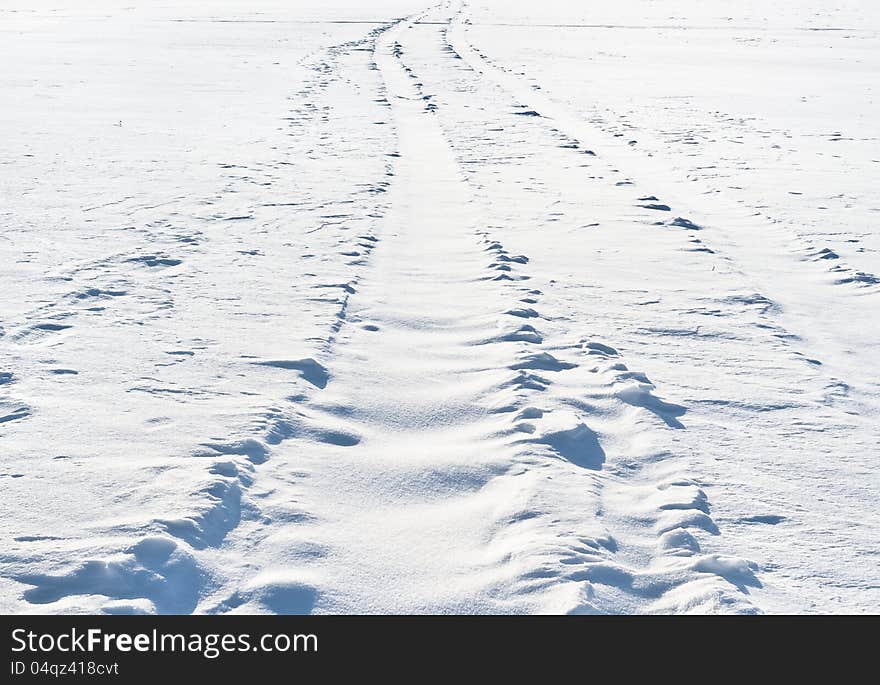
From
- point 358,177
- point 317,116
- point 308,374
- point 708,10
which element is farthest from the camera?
point 708,10

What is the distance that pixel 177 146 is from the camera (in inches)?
408

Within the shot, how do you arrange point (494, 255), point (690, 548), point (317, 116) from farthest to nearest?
1. point (317, 116)
2. point (494, 255)
3. point (690, 548)

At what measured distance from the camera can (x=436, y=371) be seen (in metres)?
4.33

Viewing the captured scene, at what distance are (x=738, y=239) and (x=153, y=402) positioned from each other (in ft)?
14.7

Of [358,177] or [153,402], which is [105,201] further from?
[153,402]

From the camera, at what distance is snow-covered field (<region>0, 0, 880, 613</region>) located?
283cm

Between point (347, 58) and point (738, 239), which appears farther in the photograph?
point (347, 58)

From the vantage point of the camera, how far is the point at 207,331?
473cm

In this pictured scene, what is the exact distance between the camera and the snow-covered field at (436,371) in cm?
283
